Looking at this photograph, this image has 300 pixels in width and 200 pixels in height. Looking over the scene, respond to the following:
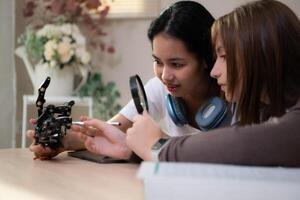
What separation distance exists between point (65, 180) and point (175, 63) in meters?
0.56

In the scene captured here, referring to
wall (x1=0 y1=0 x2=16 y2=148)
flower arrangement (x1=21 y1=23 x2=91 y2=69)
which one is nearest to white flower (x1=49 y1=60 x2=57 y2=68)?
flower arrangement (x1=21 y1=23 x2=91 y2=69)

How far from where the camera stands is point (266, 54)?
805 millimetres

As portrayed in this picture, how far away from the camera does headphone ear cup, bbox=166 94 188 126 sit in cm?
135

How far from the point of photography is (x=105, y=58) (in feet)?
9.02

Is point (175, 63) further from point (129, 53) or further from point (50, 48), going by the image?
point (129, 53)

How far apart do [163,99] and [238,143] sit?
856 mm

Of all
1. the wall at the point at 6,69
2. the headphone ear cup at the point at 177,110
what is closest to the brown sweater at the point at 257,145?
the headphone ear cup at the point at 177,110

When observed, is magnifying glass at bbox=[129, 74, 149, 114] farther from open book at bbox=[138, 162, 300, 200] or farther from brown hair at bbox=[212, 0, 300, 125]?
open book at bbox=[138, 162, 300, 200]

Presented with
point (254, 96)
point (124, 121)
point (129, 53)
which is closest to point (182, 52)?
point (124, 121)

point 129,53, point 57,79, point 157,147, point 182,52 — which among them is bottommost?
point 57,79

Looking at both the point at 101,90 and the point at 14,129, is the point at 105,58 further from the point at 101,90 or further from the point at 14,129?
the point at 14,129

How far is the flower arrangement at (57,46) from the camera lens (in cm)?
235

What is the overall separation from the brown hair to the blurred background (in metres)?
1.66

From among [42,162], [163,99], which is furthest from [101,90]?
[42,162]
